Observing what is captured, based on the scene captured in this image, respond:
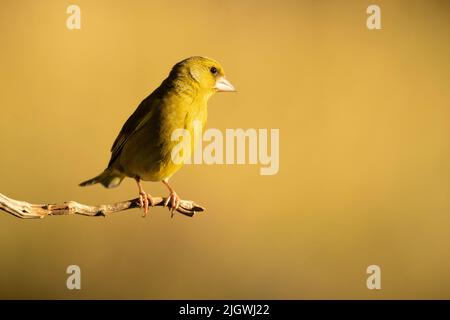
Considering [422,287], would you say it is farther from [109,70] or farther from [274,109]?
[109,70]

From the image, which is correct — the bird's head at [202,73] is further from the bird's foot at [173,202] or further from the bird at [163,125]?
the bird's foot at [173,202]

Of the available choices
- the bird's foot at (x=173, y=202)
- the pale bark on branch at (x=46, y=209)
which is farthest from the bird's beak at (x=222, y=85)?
the pale bark on branch at (x=46, y=209)

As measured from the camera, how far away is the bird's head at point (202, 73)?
4.93 m

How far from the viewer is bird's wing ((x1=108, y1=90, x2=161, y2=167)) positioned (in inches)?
185

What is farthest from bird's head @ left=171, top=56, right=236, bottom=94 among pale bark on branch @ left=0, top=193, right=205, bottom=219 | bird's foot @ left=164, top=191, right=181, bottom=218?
pale bark on branch @ left=0, top=193, right=205, bottom=219

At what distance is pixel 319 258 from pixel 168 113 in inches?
196

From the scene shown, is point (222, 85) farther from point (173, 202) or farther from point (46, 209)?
point (46, 209)

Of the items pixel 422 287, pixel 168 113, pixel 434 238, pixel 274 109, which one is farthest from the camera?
pixel 274 109

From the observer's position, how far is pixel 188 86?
487cm

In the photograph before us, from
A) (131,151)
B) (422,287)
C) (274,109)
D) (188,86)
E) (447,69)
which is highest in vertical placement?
(447,69)

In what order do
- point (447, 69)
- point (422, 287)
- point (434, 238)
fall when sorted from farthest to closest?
point (447, 69) < point (434, 238) < point (422, 287)

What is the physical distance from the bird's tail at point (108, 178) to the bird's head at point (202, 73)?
92cm

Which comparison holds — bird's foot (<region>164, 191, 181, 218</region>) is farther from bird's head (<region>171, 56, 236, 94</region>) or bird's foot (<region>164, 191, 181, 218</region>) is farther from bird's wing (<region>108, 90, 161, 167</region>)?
bird's head (<region>171, 56, 236, 94</region>)

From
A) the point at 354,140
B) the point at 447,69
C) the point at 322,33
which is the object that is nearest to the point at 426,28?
the point at 447,69
